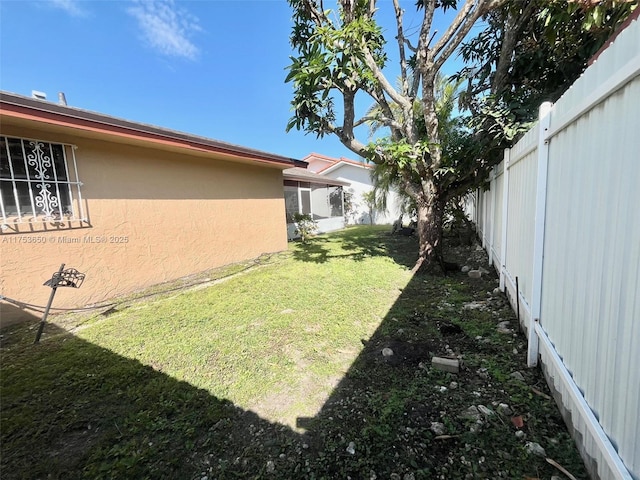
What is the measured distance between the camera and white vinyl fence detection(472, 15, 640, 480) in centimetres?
109

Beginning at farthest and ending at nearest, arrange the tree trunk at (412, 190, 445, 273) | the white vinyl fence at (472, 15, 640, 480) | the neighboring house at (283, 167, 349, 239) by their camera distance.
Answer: the neighboring house at (283, 167, 349, 239), the tree trunk at (412, 190, 445, 273), the white vinyl fence at (472, 15, 640, 480)

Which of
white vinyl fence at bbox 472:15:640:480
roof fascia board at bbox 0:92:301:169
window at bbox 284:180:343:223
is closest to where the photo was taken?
white vinyl fence at bbox 472:15:640:480

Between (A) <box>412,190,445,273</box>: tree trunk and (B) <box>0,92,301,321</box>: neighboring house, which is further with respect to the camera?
(A) <box>412,190,445,273</box>: tree trunk

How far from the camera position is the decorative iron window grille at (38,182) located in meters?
3.89

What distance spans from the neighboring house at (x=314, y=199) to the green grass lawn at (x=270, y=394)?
8.17m

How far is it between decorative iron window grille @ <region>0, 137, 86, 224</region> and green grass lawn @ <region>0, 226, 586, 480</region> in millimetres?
1607

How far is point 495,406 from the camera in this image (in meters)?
2.06

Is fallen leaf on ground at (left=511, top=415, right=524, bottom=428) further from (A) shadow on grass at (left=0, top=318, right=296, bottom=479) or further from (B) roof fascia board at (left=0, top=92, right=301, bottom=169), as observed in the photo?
(B) roof fascia board at (left=0, top=92, right=301, bottom=169)

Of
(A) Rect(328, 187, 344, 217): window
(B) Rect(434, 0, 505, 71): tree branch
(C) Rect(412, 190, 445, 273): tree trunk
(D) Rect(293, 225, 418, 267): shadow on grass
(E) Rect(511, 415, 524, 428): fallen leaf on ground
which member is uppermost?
(B) Rect(434, 0, 505, 71): tree branch

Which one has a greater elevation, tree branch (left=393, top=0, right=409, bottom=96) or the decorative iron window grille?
tree branch (left=393, top=0, right=409, bottom=96)

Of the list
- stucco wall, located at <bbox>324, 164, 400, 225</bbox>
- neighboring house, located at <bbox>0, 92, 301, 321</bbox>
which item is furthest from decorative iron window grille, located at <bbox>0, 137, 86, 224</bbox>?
stucco wall, located at <bbox>324, 164, 400, 225</bbox>

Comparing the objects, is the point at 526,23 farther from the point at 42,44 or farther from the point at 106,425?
the point at 42,44

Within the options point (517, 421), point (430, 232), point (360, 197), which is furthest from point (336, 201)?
point (517, 421)

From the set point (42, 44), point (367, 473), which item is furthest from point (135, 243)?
point (367, 473)
